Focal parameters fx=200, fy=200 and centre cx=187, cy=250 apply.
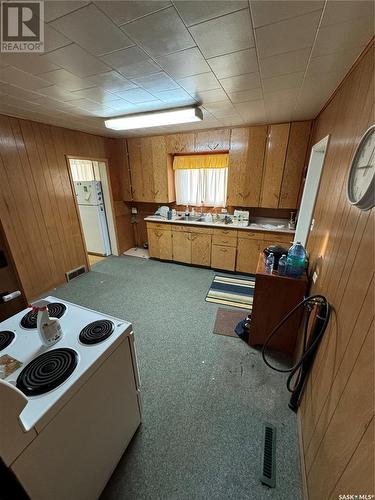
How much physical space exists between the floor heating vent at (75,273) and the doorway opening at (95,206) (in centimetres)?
52

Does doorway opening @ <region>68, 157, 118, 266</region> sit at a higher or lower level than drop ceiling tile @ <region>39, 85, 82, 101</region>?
lower

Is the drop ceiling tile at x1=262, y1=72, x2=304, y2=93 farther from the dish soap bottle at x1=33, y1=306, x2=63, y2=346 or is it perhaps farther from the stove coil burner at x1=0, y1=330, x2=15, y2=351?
the stove coil burner at x1=0, y1=330, x2=15, y2=351

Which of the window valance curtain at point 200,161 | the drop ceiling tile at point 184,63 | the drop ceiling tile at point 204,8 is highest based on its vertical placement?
the drop ceiling tile at point 184,63

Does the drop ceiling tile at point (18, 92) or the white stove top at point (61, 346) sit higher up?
the drop ceiling tile at point (18, 92)

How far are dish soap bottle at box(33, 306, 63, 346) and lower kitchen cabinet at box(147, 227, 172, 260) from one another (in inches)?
119

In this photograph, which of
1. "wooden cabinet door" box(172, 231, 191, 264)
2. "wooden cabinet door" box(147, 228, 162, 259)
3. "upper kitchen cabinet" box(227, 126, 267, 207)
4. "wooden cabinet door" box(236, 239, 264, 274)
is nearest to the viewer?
"upper kitchen cabinet" box(227, 126, 267, 207)

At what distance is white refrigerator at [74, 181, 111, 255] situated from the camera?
14.0 ft

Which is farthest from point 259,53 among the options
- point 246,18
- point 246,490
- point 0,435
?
point 246,490

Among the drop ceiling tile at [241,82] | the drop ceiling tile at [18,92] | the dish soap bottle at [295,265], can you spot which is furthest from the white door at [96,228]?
the dish soap bottle at [295,265]

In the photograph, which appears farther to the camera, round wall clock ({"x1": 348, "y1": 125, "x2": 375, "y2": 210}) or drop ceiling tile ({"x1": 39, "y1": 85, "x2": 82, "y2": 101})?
drop ceiling tile ({"x1": 39, "y1": 85, "x2": 82, "y2": 101})

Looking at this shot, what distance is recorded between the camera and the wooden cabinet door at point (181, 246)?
3902 mm

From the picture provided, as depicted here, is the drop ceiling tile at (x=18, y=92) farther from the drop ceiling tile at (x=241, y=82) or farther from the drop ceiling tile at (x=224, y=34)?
the drop ceiling tile at (x=241, y=82)

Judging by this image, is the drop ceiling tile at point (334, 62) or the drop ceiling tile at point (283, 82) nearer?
the drop ceiling tile at point (334, 62)

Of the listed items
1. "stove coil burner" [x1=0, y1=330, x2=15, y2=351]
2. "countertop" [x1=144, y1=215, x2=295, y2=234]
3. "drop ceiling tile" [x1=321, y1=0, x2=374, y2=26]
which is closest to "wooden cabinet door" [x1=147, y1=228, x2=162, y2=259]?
"countertop" [x1=144, y1=215, x2=295, y2=234]
